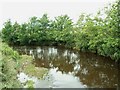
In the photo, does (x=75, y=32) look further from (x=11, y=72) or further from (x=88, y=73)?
(x=11, y=72)

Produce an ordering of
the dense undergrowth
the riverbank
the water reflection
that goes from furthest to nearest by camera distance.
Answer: the dense undergrowth → the water reflection → the riverbank

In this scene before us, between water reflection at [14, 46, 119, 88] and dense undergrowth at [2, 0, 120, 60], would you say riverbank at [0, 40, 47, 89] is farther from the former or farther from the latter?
dense undergrowth at [2, 0, 120, 60]

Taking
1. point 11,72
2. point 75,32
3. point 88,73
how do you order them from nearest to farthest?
point 11,72 → point 88,73 → point 75,32

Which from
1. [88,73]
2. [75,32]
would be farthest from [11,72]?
[75,32]

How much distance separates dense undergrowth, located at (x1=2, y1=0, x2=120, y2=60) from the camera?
53.6 ft

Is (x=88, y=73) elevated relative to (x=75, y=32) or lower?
lower

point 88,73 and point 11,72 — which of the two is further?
point 88,73

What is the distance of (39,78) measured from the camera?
13234 millimetres

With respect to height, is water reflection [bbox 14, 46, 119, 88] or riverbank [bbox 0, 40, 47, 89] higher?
riverbank [bbox 0, 40, 47, 89]

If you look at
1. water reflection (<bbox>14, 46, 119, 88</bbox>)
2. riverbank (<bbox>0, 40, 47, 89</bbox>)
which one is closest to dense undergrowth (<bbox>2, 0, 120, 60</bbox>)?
water reflection (<bbox>14, 46, 119, 88</bbox>)

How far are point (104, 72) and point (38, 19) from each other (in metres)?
18.6

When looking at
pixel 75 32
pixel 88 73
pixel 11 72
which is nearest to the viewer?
pixel 11 72

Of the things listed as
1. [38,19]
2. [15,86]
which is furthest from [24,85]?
[38,19]

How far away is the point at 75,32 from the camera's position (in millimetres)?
24453
